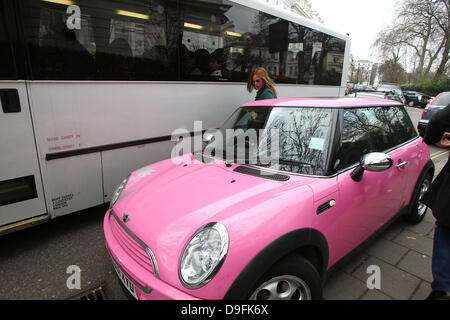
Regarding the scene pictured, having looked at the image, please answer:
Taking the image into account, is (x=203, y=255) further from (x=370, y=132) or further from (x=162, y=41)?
(x=162, y=41)

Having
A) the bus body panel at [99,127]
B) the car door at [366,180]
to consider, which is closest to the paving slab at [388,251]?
the car door at [366,180]

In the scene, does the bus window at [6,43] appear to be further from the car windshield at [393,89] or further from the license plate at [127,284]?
the car windshield at [393,89]

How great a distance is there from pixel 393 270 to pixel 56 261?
343 centimetres

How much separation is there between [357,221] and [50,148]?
10.7 ft

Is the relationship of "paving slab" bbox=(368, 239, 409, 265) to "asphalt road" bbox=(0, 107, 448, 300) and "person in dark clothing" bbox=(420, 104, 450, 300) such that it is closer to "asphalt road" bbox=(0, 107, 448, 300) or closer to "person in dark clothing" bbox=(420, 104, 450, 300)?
"person in dark clothing" bbox=(420, 104, 450, 300)

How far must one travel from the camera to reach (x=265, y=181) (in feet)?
6.68

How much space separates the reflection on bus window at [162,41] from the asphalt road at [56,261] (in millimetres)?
1874

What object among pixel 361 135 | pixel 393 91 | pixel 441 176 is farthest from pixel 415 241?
pixel 393 91

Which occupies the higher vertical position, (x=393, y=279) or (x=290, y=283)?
(x=290, y=283)

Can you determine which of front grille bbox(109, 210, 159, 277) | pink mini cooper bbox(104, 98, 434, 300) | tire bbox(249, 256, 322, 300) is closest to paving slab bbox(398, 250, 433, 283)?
pink mini cooper bbox(104, 98, 434, 300)

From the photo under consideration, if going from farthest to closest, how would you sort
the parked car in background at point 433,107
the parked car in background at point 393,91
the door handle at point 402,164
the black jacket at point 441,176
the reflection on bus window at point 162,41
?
the parked car in background at point 393,91
the parked car in background at point 433,107
the reflection on bus window at point 162,41
the door handle at point 402,164
the black jacket at point 441,176

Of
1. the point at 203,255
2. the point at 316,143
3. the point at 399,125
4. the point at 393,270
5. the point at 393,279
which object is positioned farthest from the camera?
the point at 399,125

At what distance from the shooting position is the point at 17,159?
2.73 meters

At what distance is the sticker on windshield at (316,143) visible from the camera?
219 centimetres
